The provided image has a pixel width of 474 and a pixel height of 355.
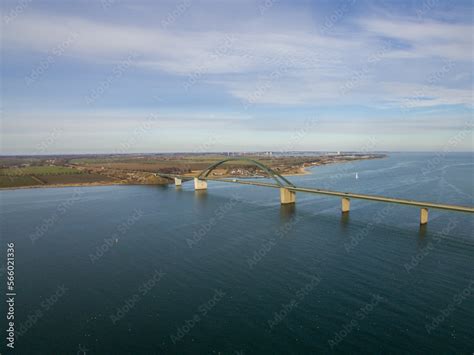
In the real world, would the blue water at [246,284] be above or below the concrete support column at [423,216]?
below

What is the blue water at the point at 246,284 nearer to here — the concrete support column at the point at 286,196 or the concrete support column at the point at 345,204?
the concrete support column at the point at 345,204

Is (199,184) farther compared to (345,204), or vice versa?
(199,184)

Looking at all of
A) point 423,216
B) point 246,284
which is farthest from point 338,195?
point 246,284

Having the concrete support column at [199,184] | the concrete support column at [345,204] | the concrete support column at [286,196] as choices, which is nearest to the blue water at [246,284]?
the concrete support column at [345,204]

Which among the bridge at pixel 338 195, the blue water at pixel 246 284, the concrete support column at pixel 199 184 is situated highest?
the bridge at pixel 338 195

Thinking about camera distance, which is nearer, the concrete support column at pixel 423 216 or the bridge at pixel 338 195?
the bridge at pixel 338 195

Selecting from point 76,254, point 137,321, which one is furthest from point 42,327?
point 76,254

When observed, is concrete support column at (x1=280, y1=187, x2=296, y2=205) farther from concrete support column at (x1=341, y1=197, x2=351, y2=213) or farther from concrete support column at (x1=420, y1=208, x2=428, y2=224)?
concrete support column at (x1=420, y1=208, x2=428, y2=224)

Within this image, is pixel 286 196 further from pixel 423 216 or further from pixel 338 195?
pixel 423 216

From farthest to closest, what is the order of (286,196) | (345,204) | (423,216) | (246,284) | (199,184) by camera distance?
1. (199,184)
2. (286,196)
3. (345,204)
4. (423,216)
5. (246,284)
